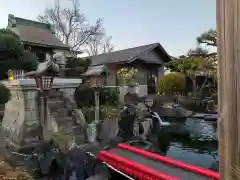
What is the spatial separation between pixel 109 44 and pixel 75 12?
7767 mm

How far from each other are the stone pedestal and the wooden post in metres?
5.31

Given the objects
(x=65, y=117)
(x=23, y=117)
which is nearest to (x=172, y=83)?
(x=65, y=117)

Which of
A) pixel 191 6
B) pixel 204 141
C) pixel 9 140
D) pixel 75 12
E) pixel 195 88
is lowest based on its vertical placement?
pixel 204 141

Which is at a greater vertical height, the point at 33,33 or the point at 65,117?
the point at 33,33

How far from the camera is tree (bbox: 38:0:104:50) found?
25.2m

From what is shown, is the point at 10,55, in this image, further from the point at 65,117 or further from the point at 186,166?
the point at 186,166

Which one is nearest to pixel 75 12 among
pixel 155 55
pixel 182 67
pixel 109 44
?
pixel 109 44

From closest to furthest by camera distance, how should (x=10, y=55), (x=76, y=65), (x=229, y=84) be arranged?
(x=229, y=84), (x=10, y=55), (x=76, y=65)

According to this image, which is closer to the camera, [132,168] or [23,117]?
[132,168]

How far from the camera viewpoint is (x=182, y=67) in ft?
51.7

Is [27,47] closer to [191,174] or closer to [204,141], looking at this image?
[204,141]

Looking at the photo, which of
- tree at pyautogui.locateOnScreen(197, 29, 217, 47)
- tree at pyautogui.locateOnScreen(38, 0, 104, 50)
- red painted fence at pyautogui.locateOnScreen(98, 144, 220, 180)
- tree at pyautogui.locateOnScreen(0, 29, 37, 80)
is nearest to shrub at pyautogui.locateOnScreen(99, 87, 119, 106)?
tree at pyautogui.locateOnScreen(0, 29, 37, 80)

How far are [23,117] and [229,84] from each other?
5.73m

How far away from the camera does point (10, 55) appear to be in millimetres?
7848
